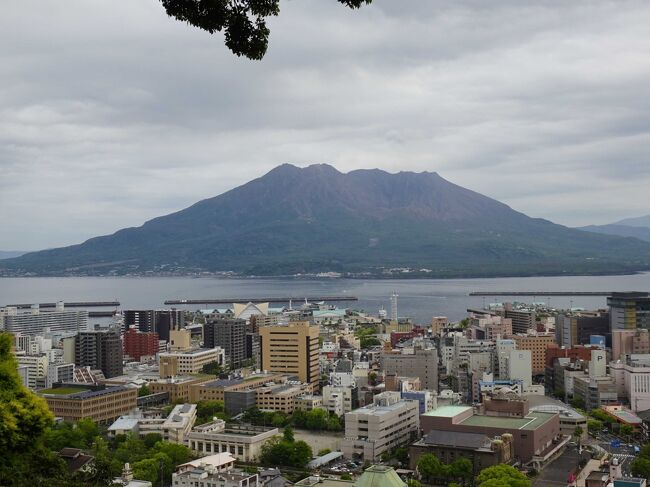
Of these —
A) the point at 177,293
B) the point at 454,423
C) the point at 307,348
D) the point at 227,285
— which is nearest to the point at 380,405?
the point at 454,423

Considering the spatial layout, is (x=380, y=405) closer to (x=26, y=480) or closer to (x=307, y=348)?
(x=307, y=348)

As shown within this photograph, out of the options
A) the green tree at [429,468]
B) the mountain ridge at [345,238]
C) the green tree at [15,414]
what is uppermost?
the mountain ridge at [345,238]

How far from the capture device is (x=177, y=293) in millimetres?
60000

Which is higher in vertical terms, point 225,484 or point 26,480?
point 26,480

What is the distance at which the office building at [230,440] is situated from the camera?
1220 cm

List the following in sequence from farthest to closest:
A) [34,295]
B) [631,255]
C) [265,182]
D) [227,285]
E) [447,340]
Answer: [265,182] < [631,255] < [227,285] < [34,295] < [447,340]

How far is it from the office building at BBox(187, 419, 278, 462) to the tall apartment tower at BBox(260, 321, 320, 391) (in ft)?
17.6

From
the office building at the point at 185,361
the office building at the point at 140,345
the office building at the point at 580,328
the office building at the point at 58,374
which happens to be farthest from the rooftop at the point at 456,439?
the office building at the point at 140,345

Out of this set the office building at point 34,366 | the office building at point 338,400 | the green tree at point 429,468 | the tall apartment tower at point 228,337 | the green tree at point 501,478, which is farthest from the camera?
the tall apartment tower at point 228,337

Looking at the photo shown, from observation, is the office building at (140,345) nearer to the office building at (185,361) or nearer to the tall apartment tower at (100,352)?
the tall apartment tower at (100,352)

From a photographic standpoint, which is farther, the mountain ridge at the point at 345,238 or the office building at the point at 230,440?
the mountain ridge at the point at 345,238

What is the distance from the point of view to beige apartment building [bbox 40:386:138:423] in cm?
1442

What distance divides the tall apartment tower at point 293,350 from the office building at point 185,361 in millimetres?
2355

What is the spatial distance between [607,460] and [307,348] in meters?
8.49
